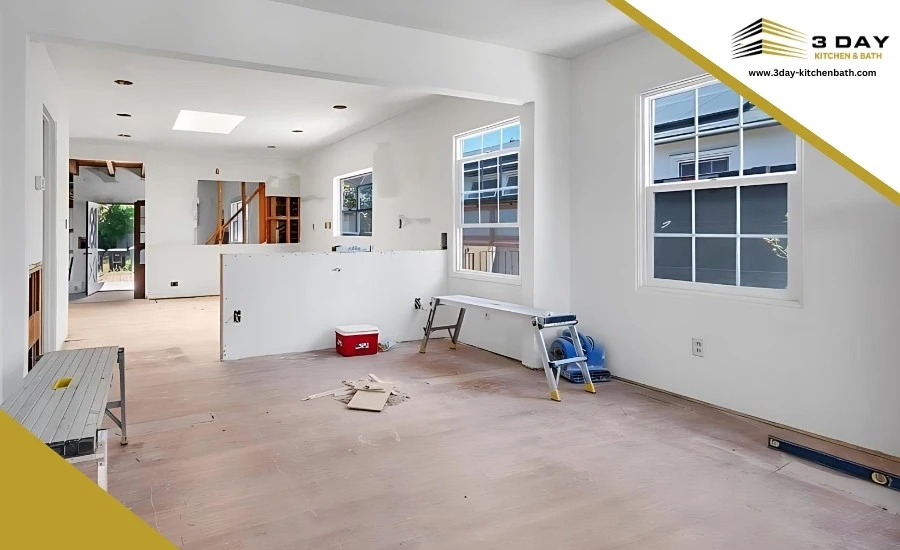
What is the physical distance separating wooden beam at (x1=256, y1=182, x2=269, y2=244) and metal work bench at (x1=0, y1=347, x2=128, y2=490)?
862cm

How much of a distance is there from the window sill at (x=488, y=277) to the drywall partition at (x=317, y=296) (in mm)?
261

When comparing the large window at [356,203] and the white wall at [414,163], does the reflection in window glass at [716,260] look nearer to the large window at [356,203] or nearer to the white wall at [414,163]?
the white wall at [414,163]

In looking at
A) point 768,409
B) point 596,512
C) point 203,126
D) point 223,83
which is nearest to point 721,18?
point 768,409

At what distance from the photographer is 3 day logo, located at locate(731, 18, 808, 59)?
116 inches

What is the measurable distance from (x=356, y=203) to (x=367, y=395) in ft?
18.2

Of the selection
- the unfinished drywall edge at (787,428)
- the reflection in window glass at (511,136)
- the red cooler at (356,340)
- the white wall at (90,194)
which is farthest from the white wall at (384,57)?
the white wall at (90,194)

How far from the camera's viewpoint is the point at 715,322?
3857mm

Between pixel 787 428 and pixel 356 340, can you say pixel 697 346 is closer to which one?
pixel 787 428

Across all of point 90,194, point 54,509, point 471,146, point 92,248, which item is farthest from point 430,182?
point 92,248

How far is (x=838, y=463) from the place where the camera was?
281 cm

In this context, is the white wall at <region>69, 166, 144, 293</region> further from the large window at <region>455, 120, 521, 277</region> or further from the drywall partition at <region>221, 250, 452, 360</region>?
the large window at <region>455, 120, 521, 277</region>

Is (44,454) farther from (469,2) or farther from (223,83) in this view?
(223,83)

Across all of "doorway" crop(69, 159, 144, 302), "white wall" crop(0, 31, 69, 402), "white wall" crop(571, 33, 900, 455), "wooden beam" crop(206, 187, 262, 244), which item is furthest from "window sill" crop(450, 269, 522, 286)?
"doorway" crop(69, 159, 144, 302)

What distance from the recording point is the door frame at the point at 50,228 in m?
5.05
